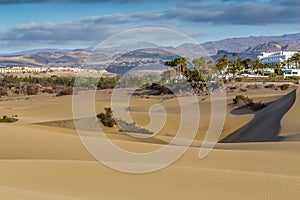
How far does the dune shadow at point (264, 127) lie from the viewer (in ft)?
84.6

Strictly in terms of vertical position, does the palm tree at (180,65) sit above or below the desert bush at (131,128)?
above

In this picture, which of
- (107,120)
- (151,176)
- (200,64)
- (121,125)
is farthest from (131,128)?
(200,64)

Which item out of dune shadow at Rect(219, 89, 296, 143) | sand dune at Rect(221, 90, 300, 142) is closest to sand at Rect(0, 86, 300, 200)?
dune shadow at Rect(219, 89, 296, 143)

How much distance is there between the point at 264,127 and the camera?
28109 millimetres

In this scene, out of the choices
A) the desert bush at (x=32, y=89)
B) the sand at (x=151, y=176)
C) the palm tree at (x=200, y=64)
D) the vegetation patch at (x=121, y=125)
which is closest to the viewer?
the sand at (x=151, y=176)

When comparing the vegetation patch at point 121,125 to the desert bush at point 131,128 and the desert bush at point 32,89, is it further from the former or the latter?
the desert bush at point 32,89

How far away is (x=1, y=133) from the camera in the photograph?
2064 centimetres

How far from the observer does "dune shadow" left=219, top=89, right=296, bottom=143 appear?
25.8m

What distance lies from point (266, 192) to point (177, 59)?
5594 cm

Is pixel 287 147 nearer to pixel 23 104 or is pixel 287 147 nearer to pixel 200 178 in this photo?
pixel 200 178

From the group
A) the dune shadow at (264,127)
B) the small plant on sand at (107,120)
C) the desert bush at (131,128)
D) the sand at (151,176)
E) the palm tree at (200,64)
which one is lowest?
the dune shadow at (264,127)

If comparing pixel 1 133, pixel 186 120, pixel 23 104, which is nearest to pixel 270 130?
pixel 186 120

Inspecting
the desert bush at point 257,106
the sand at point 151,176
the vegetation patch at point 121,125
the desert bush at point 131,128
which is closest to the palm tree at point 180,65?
the desert bush at point 257,106

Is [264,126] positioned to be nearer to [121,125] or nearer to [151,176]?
[121,125]
